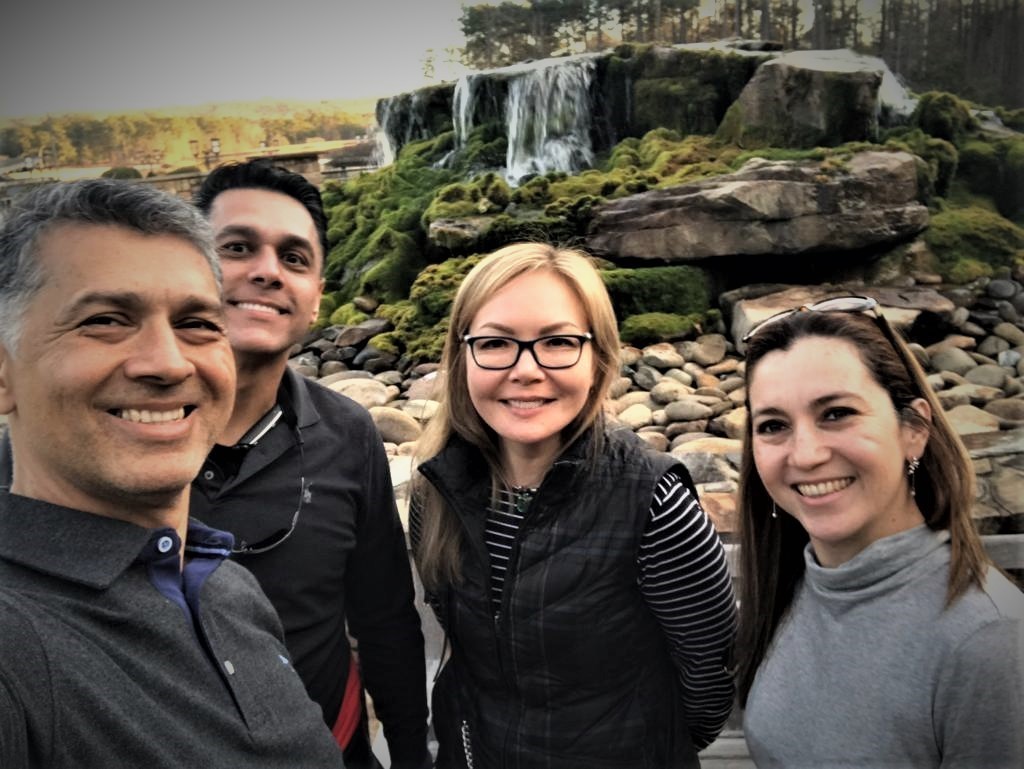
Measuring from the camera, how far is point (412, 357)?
177cm

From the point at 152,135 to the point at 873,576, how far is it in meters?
1.54

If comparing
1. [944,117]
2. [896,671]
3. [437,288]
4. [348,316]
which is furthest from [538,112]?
[896,671]

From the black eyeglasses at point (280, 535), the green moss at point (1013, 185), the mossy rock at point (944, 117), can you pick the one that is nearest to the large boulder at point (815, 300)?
the green moss at point (1013, 185)

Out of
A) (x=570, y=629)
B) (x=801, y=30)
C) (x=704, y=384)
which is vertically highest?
(x=801, y=30)

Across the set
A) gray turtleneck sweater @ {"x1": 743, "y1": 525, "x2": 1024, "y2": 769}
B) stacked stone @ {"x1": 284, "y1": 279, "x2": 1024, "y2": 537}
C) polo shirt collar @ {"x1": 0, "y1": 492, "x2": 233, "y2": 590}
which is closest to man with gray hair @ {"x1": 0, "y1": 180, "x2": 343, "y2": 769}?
polo shirt collar @ {"x1": 0, "y1": 492, "x2": 233, "y2": 590}

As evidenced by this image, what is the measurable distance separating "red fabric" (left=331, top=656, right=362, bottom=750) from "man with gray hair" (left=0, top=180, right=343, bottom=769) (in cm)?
50

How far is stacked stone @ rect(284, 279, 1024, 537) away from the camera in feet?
5.07

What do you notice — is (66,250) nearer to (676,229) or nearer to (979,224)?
(676,229)

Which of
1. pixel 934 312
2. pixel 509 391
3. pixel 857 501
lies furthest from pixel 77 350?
pixel 934 312

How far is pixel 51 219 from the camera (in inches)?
25.0

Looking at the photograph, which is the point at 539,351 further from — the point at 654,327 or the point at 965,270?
the point at 965,270

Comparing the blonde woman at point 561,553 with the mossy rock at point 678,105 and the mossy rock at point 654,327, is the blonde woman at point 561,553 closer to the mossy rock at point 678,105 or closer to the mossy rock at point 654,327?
the mossy rock at point 654,327

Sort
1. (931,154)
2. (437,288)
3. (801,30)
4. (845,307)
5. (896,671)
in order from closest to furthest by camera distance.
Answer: (896,671) → (845,307) → (801,30) → (931,154) → (437,288)

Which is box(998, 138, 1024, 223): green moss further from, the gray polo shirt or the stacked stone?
the gray polo shirt
